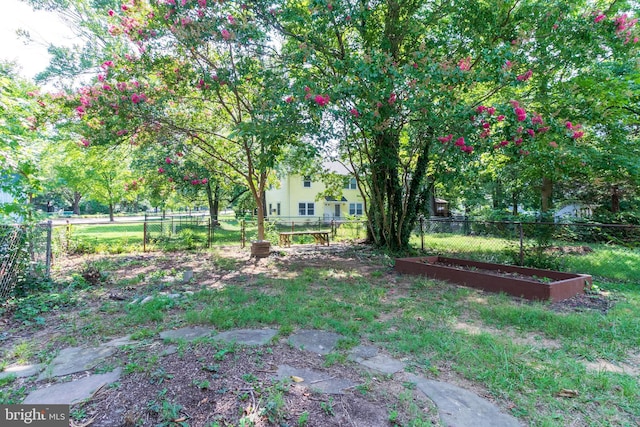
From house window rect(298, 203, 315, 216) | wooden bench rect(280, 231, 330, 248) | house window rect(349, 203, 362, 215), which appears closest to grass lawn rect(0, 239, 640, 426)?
wooden bench rect(280, 231, 330, 248)

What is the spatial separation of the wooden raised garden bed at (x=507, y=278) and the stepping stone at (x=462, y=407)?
10.6ft

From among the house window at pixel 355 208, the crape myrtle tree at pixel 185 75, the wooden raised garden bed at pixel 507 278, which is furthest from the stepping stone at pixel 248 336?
the house window at pixel 355 208

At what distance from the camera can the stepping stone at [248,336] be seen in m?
3.14

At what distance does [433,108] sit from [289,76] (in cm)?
316

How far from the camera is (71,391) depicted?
226cm

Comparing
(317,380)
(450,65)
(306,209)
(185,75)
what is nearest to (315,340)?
(317,380)

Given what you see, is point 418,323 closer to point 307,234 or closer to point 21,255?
point 21,255

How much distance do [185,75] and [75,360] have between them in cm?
628

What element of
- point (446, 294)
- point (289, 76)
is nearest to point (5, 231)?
point (289, 76)

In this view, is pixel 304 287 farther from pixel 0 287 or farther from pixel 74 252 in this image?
pixel 74 252

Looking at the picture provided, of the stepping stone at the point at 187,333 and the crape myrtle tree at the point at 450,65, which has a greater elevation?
the crape myrtle tree at the point at 450,65

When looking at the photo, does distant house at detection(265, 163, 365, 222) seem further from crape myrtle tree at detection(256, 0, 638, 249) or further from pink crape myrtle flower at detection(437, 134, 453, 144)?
pink crape myrtle flower at detection(437, 134, 453, 144)

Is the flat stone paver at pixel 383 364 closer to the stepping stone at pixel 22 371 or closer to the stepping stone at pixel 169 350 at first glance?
the stepping stone at pixel 169 350

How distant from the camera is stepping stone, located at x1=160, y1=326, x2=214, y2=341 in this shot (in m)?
3.23
